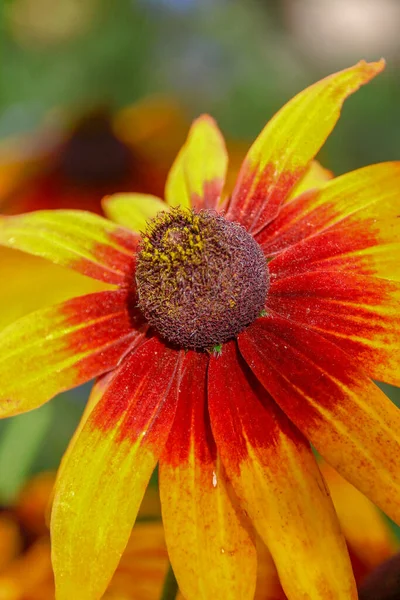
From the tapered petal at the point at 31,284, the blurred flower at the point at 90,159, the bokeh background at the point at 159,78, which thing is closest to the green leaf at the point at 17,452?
the bokeh background at the point at 159,78

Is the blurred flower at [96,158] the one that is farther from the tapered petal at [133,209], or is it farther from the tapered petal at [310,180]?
the tapered petal at [310,180]

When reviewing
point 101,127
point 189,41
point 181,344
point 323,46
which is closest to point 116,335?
point 181,344

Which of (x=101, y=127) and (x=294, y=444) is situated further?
(x=101, y=127)

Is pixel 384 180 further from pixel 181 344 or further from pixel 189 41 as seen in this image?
pixel 189 41

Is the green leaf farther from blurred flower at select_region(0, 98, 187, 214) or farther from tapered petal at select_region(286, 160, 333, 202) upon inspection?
blurred flower at select_region(0, 98, 187, 214)

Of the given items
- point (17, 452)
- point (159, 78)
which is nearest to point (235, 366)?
point (17, 452)

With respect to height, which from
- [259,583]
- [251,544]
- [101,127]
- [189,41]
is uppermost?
[189,41]
